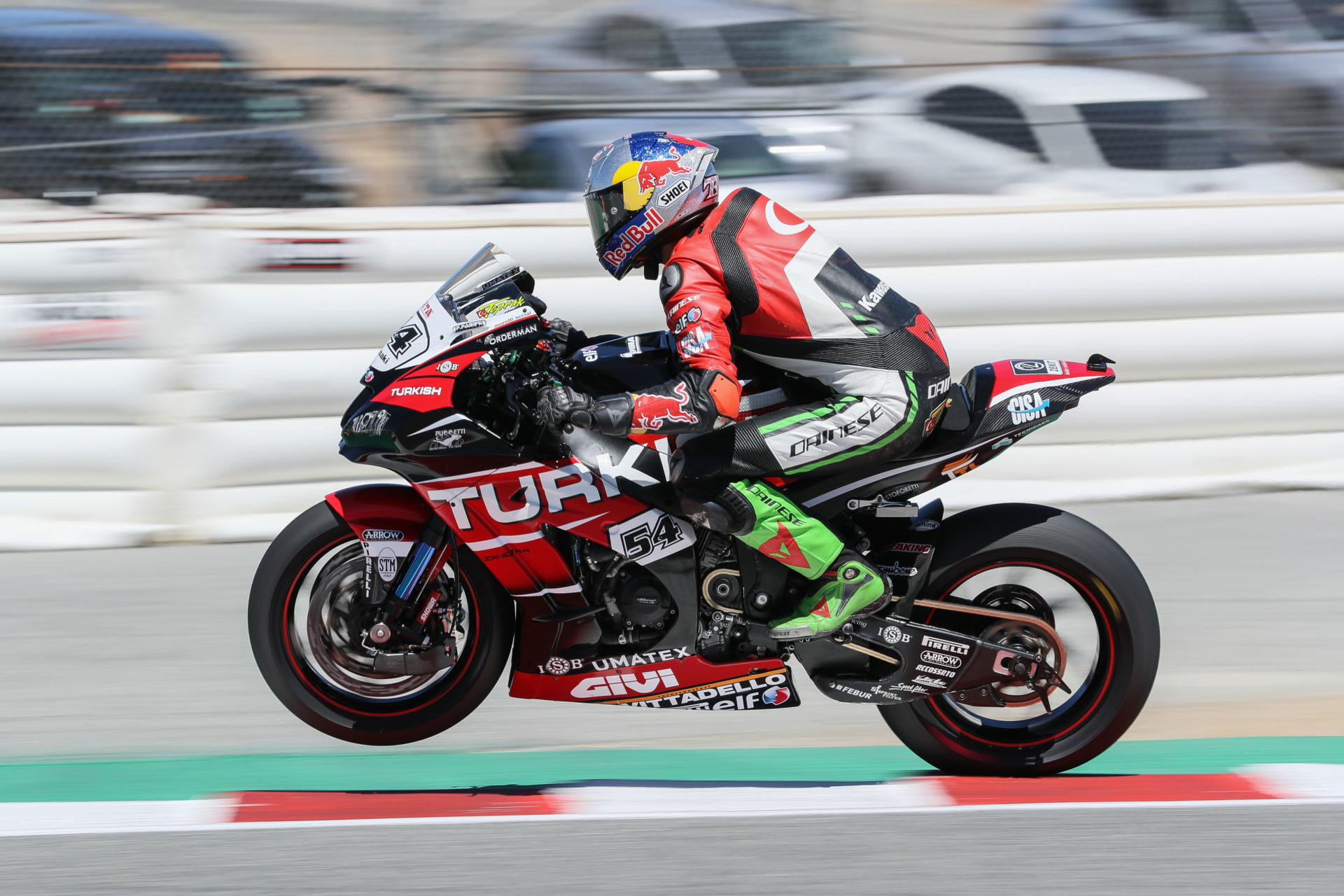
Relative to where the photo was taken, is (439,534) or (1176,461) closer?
(439,534)

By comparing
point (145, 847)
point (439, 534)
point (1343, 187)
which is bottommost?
point (145, 847)

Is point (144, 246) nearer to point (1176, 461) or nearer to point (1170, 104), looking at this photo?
point (1176, 461)

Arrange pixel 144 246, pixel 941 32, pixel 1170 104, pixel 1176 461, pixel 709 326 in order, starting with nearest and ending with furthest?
pixel 709 326, pixel 144 246, pixel 1176 461, pixel 1170 104, pixel 941 32

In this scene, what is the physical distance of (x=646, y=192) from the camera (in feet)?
11.4

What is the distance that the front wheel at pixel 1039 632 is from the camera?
367 centimetres

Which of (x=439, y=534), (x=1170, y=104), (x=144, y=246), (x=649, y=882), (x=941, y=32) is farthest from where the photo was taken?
(x=941, y=32)

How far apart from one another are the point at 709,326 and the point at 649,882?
4.12 ft

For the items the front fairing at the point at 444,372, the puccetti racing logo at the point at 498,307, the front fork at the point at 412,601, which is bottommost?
the front fork at the point at 412,601

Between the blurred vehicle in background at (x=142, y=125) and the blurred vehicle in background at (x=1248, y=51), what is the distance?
406cm

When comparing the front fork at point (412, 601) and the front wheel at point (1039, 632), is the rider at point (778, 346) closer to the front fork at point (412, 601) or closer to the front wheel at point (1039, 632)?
the front wheel at point (1039, 632)

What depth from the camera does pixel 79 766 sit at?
154 inches

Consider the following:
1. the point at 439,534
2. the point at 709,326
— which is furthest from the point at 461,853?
the point at 709,326

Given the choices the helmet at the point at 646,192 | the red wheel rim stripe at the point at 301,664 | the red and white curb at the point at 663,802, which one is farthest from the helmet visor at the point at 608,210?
the red and white curb at the point at 663,802

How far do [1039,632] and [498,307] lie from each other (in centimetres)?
163
